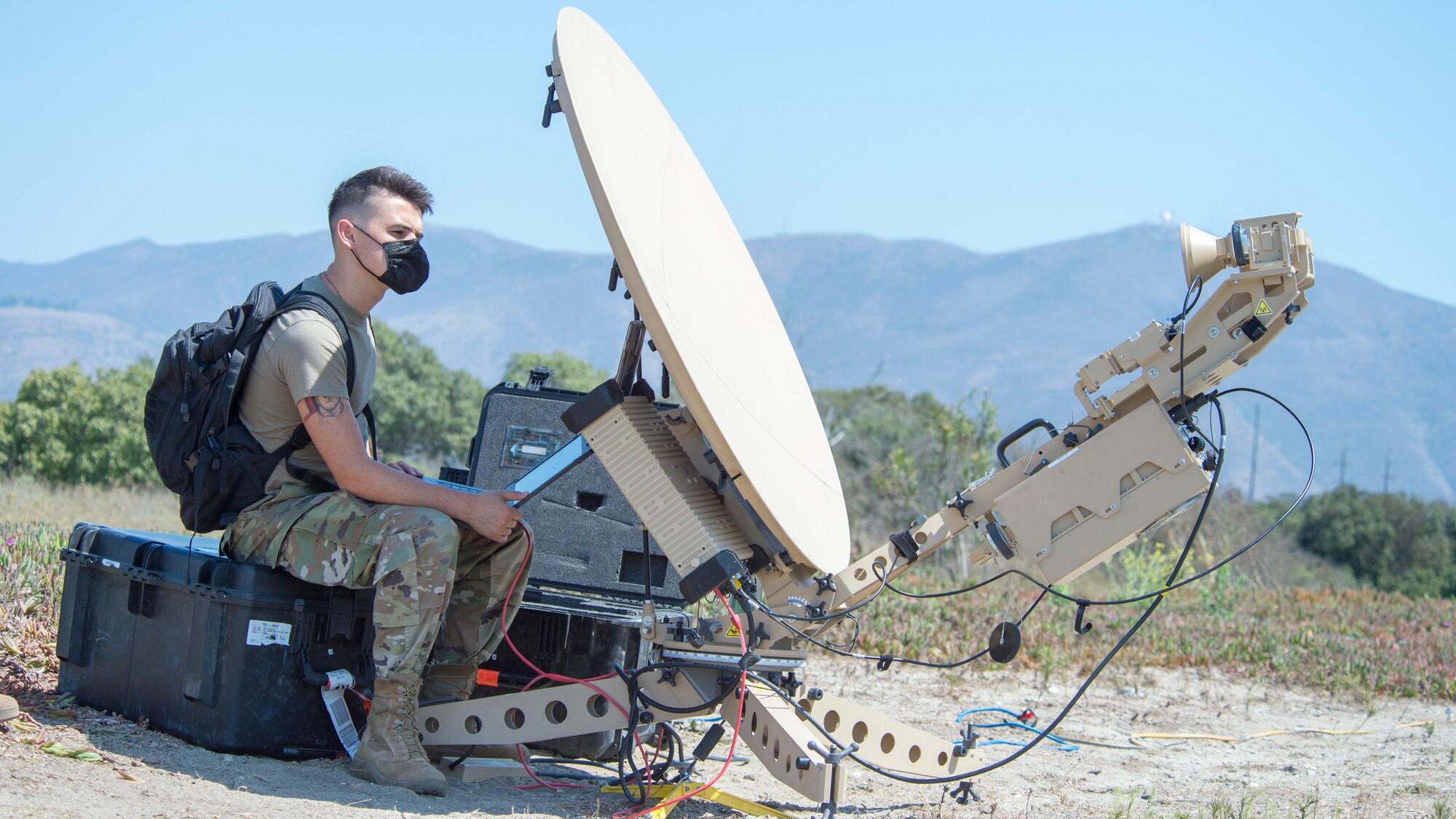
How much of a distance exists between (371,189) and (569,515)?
5.37 ft

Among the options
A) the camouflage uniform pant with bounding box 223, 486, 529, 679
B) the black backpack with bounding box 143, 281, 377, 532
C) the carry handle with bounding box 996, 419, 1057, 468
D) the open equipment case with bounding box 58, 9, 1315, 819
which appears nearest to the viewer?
the open equipment case with bounding box 58, 9, 1315, 819

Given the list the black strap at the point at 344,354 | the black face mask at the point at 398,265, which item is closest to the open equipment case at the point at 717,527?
the black strap at the point at 344,354

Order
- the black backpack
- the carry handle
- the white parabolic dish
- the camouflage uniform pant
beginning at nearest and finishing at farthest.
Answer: the white parabolic dish → the camouflage uniform pant → the black backpack → the carry handle

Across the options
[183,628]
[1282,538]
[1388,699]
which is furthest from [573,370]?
[183,628]

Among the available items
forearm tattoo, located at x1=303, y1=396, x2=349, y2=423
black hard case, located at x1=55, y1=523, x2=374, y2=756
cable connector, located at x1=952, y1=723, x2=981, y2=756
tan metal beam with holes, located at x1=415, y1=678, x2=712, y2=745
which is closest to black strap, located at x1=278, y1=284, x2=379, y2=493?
forearm tattoo, located at x1=303, y1=396, x2=349, y2=423

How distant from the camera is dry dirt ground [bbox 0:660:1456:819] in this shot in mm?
2980

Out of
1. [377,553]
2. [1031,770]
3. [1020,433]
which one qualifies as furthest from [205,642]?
[1031,770]

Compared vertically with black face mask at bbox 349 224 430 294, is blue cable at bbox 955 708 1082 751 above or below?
below

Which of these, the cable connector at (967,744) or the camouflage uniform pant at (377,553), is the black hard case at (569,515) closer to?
the camouflage uniform pant at (377,553)

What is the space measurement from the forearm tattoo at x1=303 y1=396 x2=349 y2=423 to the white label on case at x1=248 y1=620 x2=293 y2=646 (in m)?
0.63

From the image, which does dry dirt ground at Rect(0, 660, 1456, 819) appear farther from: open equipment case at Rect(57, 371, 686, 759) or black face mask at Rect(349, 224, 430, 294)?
black face mask at Rect(349, 224, 430, 294)

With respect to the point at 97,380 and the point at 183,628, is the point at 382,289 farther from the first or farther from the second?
the point at 97,380

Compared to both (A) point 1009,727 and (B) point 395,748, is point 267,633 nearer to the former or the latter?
(B) point 395,748

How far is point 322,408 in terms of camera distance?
11.1 ft
